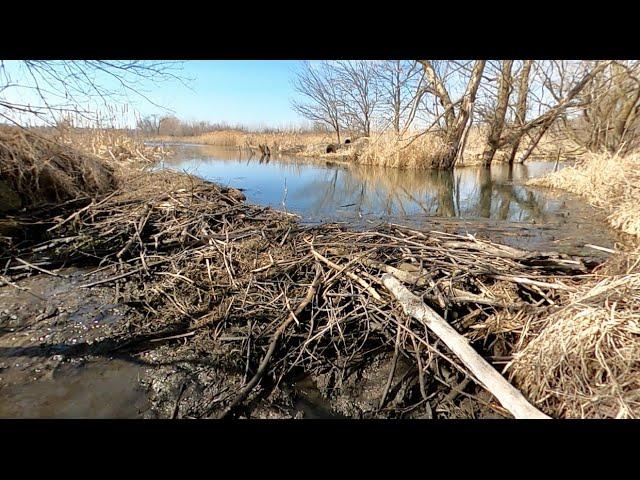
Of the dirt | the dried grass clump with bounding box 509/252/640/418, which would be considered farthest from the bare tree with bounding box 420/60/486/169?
the dirt

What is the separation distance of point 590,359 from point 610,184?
8967 mm

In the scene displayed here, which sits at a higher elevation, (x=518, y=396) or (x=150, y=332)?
(x=518, y=396)

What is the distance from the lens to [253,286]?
147 inches

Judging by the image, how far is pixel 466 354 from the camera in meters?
2.44

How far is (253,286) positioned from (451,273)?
6.91 feet

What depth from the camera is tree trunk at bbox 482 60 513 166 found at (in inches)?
631

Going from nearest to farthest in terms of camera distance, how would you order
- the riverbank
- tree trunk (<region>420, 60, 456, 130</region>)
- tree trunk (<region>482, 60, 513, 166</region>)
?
tree trunk (<region>420, 60, 456, 130</region>), tree trunk (<region>482, 60, 513, 166</region>), the riverbank

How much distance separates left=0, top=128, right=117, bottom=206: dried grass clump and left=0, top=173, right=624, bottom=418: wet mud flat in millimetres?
1661

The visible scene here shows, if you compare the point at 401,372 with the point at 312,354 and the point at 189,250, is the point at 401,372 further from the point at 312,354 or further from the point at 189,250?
the point at 189,250

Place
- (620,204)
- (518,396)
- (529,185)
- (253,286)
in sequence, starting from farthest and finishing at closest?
(529,185) → (620,204) → (253,286) → (518,396)

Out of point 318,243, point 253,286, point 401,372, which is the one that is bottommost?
point 401,372

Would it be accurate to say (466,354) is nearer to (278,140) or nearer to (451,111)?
(451,111)

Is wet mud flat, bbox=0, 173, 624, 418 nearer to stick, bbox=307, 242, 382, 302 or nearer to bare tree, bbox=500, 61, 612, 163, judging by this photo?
stick, bbox=307, 242, 382, 302
